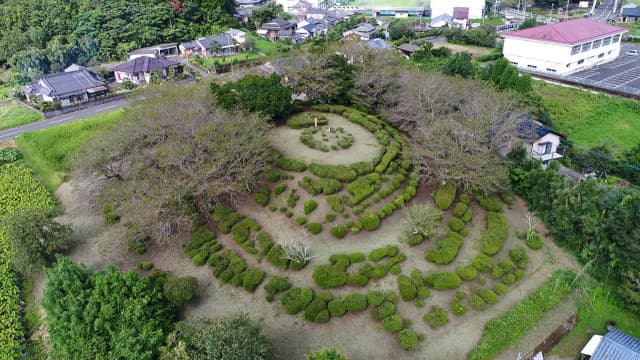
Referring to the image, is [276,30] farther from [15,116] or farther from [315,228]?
[315,228]

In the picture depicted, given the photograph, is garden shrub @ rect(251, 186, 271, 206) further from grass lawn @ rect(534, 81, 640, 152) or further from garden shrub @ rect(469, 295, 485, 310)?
grass lawn @ rect(534, 81, 640, 152)

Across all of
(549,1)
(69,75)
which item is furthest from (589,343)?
(549,1)

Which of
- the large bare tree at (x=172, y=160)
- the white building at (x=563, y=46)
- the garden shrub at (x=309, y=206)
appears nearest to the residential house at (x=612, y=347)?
the garden shrub at (x=309, y=206)

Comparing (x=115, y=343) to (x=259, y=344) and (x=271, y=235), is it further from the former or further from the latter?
(x=271, y=235)

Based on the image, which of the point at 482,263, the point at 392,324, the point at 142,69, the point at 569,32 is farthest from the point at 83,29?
the point at 569,32

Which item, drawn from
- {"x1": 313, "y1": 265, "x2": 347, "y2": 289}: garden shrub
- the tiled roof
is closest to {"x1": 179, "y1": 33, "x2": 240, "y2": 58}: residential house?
the tiled roof
